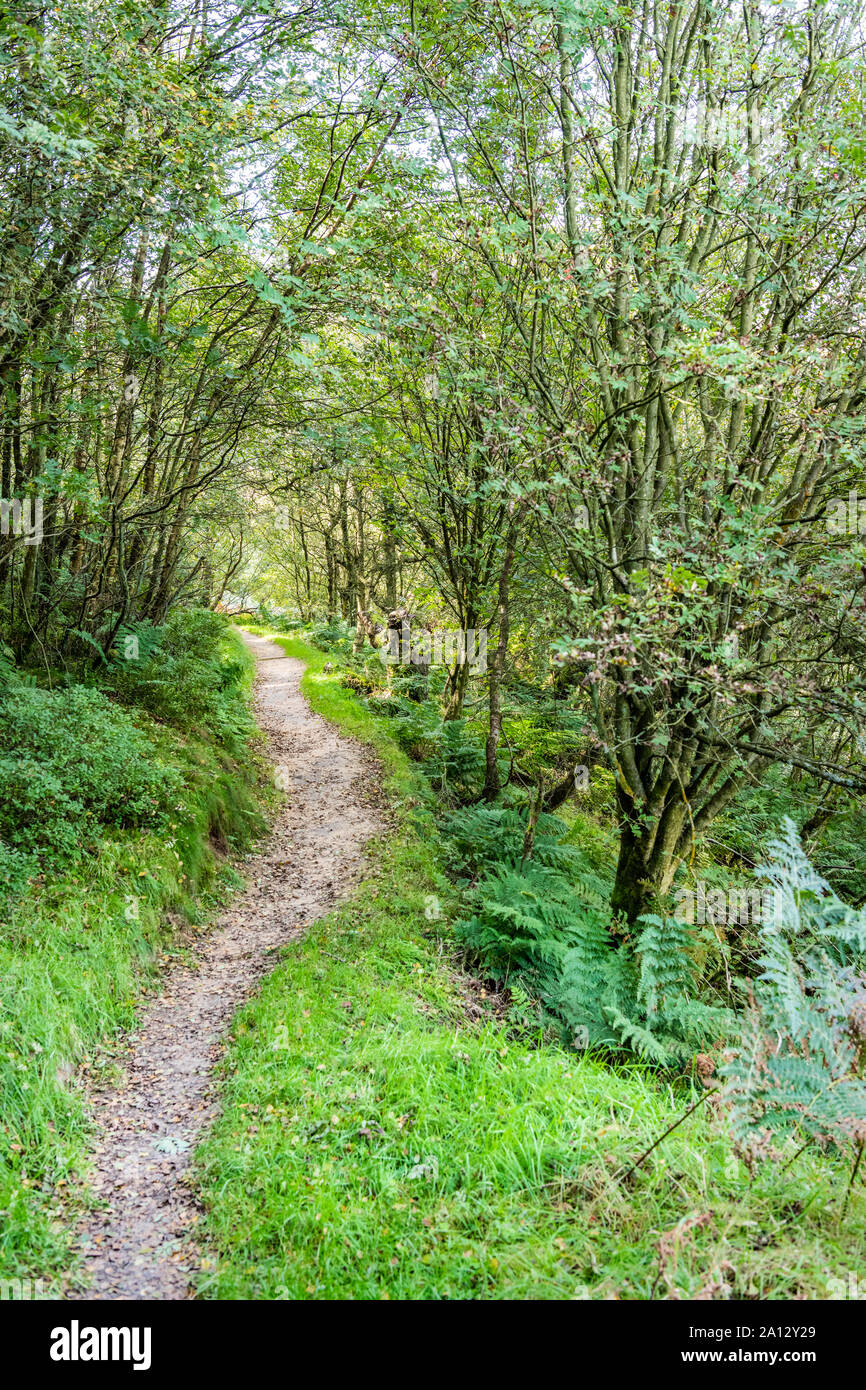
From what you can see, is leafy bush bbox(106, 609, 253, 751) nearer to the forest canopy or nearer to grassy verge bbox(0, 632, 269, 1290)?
the forest canopy

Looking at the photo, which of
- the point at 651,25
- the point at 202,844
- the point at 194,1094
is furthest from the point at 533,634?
the point at 194,1094

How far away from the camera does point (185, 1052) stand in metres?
5.15

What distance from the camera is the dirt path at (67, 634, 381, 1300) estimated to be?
344 cm

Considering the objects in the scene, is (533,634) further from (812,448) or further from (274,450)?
(812,448)

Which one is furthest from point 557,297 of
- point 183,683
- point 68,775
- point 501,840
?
point 183,683

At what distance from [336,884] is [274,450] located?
6.60m

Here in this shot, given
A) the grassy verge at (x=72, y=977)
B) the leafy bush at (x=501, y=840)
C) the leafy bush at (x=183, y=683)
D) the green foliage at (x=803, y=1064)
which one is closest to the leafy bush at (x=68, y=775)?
the grassy verge at (x=72, y=977)

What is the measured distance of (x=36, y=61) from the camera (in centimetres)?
A: 462

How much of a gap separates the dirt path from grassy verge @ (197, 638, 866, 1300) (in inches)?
8.7

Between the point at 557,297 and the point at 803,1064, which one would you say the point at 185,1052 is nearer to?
the point at 803,1064

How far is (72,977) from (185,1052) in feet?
3.24

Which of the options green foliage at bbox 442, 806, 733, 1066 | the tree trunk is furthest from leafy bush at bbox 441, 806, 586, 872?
the tree trunk

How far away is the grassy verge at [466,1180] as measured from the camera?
2.98 meters

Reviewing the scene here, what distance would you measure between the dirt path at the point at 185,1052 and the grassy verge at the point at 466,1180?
0.22m
